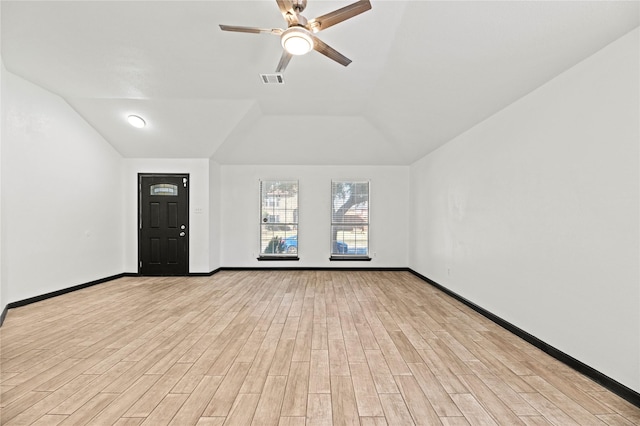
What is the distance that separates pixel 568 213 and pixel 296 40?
8.97 feet

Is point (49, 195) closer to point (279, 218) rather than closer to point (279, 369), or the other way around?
point (279, 218)

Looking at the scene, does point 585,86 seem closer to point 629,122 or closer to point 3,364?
point 629,122

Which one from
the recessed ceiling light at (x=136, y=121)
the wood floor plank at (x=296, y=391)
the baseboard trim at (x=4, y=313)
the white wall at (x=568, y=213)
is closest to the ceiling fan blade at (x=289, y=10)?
the white wall at (x=568, y=213)

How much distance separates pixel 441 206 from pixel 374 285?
73.4 inches

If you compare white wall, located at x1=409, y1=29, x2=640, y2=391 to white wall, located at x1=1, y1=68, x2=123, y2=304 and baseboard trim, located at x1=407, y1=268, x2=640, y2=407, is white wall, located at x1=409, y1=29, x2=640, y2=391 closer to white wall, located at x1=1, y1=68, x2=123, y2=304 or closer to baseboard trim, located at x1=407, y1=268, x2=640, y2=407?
baseboard trim, located at x1=407, y1=268, x2=640, y2=407

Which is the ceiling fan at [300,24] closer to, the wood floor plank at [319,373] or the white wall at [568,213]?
the white wall at [568,213]

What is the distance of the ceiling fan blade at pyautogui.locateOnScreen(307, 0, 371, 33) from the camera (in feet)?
7.53

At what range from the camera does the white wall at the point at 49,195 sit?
406 cm

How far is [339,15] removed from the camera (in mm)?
2436

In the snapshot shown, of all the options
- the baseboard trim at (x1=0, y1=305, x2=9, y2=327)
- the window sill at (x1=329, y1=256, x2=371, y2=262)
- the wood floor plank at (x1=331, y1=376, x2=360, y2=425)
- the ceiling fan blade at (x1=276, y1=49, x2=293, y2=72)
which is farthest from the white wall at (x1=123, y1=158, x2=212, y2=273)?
the wood floor plank at (x1=331, y1=376, x2=360, y2=425)

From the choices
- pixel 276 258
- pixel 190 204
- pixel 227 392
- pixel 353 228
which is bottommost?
pixel 227 392

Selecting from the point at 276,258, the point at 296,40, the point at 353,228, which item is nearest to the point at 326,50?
the point at 296,40

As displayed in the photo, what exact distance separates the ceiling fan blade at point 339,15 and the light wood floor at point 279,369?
2.83 meters

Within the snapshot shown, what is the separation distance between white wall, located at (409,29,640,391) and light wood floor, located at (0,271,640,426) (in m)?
0.34
